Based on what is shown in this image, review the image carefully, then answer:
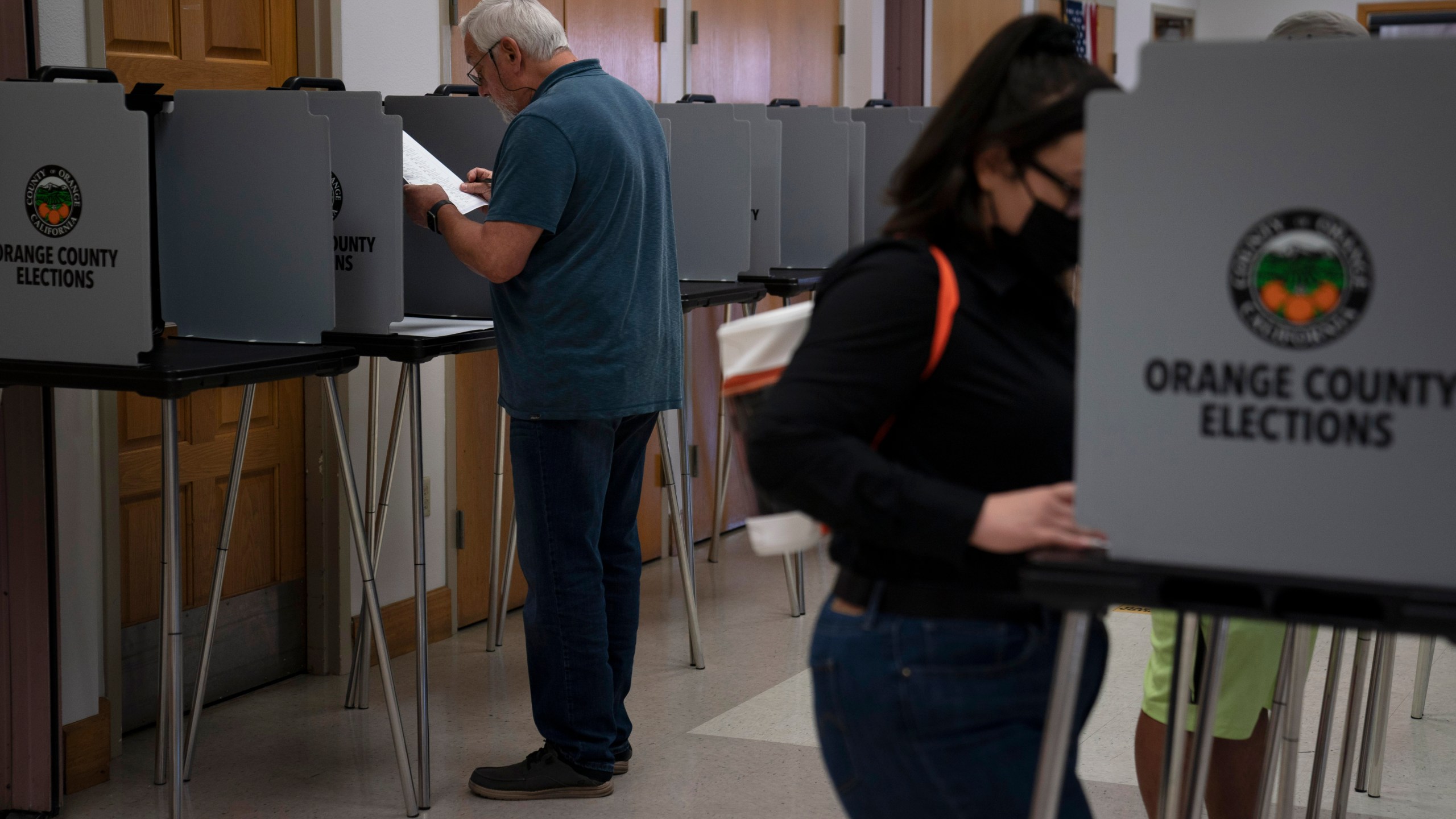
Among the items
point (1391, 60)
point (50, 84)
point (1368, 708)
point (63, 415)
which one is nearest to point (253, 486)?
point (63, 415)

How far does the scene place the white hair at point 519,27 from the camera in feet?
8.27

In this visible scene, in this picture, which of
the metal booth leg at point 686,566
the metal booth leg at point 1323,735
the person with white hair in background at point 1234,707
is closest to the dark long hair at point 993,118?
the person with white hair in background at point 1234,707

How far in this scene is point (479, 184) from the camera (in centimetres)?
271

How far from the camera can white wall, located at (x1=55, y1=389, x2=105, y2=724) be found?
266cm

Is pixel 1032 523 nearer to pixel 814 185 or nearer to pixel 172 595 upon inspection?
pixel 172 595

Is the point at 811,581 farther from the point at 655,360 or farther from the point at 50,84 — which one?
the point at 50,84

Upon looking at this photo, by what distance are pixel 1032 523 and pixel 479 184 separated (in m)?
1.85

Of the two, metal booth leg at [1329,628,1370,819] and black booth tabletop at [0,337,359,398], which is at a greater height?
black booth tabletop at [0,337,359,398]

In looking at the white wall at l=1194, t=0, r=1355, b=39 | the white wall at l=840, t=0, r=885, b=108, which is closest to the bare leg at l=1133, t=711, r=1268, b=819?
the white wall at l=840, t=0, r=885, b=108

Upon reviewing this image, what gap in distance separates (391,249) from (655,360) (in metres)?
0.48

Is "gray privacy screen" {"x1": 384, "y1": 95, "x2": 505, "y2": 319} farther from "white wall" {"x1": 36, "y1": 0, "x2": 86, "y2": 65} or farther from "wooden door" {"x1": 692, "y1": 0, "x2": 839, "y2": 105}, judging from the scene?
"wooden door" {"x1": 692, "y1": 0, "x2": 839, "y2": 105}

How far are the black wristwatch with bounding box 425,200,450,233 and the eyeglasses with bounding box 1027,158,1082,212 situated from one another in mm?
1594

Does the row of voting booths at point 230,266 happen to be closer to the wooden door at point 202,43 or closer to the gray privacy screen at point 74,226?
the gray privacy screen at point 74,226

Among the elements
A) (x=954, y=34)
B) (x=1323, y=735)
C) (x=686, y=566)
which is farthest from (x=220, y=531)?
(x=954, y=34)
